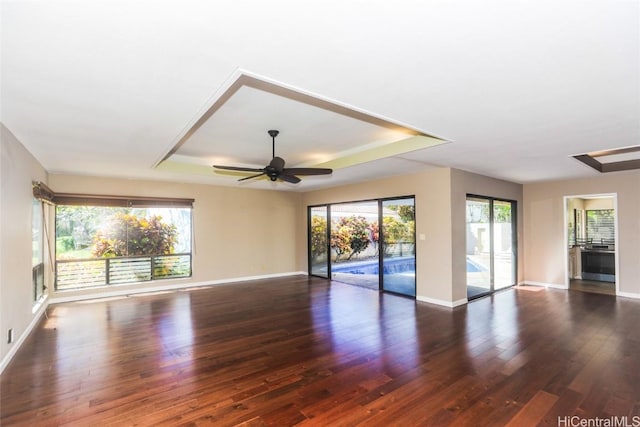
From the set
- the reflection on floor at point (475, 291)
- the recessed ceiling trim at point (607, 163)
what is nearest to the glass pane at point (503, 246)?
the reflection on floor at point (475, 291)

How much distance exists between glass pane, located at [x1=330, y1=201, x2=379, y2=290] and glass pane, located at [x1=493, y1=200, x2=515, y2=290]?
8.28 feet

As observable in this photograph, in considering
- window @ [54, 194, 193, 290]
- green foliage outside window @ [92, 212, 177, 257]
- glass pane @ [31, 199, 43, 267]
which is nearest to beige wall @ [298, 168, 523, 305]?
window @ [54, 194, 193, 290]

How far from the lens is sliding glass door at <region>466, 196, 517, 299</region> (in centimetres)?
610

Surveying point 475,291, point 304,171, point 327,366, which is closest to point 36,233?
point 304,171

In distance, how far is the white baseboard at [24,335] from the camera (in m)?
3.19

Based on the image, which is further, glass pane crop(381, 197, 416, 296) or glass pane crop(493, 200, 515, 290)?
glass pane crop(493, 200, 515, 290)

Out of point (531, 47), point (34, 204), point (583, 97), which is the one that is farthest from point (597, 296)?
point (34, 204)

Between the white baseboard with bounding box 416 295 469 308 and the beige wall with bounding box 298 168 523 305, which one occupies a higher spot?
the beige wall with bounding box 298 168 523 305

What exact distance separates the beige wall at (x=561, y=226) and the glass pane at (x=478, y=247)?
5.28 feet

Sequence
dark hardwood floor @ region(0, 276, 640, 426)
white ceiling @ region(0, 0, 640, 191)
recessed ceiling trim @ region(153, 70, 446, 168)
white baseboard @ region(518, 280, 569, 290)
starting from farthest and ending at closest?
white baseboard @ region(518, 280, 569, 290) < dark hardwood floor @ region(0, 276, 640, 426) < recessed ceiling trim @ region(153, 70, 446, 168) < white ceiling @ region(0, 0, 640, 191)

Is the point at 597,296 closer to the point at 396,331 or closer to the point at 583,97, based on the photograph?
the point at 396,331

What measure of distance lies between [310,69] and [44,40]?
149 cm

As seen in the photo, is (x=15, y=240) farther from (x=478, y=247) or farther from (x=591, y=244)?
(x=591, y=244)

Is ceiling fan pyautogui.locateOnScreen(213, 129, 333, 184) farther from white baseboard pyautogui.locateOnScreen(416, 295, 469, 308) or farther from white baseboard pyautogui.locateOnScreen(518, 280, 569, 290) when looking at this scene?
white baseboard pyautogui.locateOnScreen(518, 280, 569, 290)
